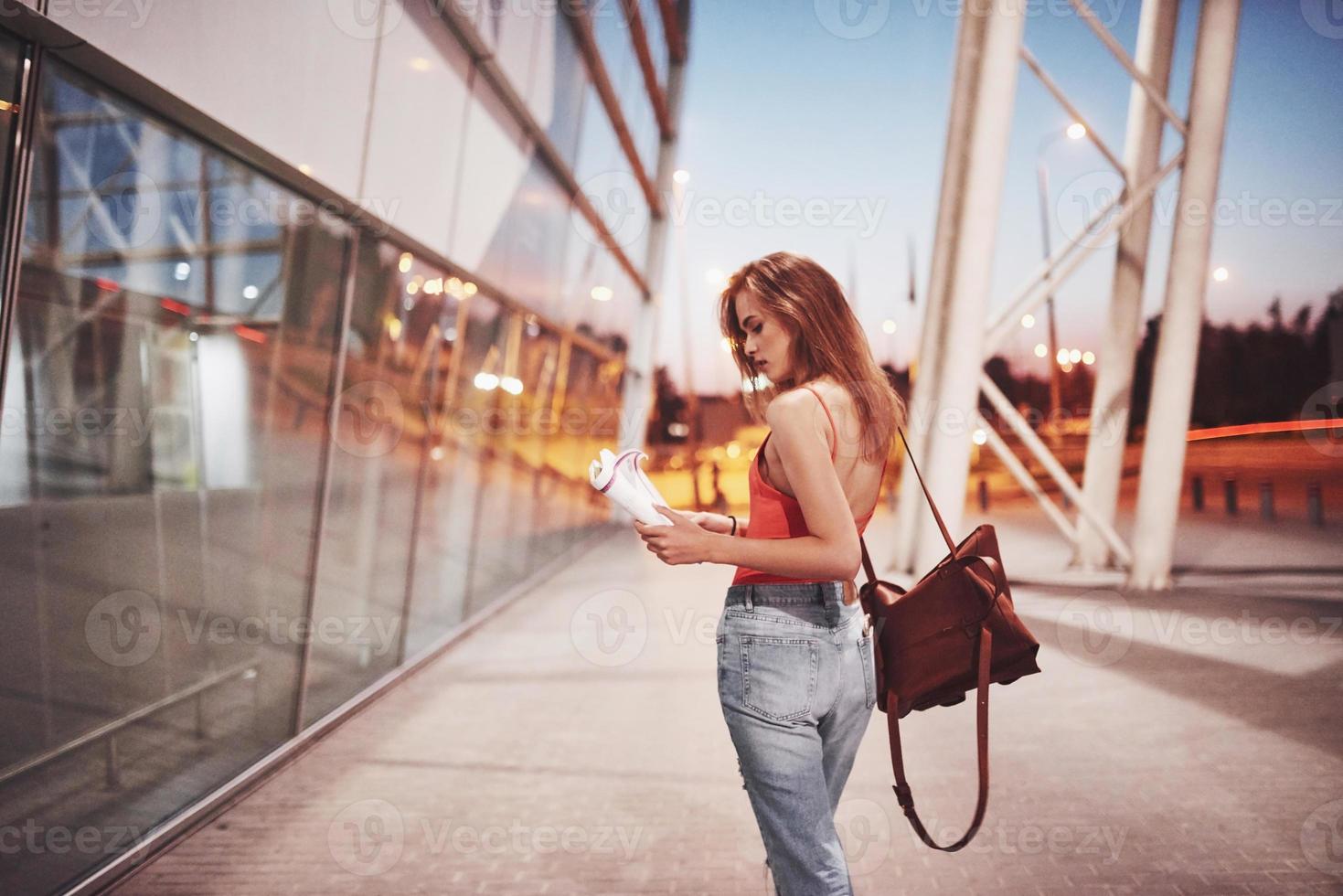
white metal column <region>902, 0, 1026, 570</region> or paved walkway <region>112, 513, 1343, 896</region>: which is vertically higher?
white metal column <region>902, 0, 1026, 570</region>

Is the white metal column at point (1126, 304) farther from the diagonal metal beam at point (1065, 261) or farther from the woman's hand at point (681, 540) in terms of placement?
the woman's hand at point (681, 540)

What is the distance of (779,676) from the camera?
4.95 feet

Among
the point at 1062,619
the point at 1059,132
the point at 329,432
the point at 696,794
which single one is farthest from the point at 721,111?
the point at 696,794

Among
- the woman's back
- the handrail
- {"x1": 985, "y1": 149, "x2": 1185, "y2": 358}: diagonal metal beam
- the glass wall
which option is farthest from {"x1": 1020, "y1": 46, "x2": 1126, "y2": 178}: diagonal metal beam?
the handrail

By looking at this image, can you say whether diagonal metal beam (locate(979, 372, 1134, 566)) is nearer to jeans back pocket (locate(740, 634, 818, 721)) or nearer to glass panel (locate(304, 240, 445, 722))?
glass panel (locate(304, 240, 445, 722))

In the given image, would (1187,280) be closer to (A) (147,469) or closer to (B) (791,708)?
(B) (791,708)

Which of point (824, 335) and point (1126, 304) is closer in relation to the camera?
point (824, 335)

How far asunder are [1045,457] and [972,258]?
7.31 ft

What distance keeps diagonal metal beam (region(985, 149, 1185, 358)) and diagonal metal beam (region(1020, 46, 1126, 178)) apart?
44 centimetres

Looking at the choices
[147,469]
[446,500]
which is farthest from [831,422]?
[446,500]

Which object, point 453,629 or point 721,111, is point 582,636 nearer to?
point 453,629

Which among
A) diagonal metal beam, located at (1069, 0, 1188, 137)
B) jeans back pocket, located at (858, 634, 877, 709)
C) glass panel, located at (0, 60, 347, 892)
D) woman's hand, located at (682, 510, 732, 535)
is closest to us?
jeans back pocket, located at (858, 634, 877, 709)

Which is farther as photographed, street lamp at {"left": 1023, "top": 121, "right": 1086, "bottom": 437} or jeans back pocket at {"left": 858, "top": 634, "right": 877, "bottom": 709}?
street lamp at {"left": 1023, "top": 121, "right": 1086, "bottom": 437}

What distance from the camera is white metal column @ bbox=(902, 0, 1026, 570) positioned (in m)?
7.89
